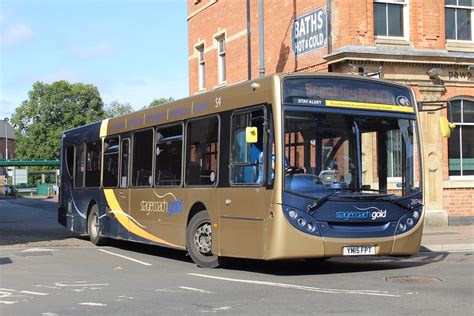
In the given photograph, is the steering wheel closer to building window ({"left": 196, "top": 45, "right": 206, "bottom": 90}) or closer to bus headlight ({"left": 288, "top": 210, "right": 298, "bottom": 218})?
bus headlight ({"left": 288, "top": 210, "right": 298, "bottom": 218})

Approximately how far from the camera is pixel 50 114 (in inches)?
3376

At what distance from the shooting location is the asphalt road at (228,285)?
7254mm

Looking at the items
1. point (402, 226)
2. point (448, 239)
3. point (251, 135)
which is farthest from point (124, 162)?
point (448, 239)

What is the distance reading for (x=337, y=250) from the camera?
9570 millimetres

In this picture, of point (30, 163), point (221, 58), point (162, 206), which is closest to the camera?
point (162, 206)

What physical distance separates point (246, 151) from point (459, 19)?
48.3 feet

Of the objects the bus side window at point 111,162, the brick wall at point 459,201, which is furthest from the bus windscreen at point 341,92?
the brick wall at point 459,201

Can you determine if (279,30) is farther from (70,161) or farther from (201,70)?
(70,161)

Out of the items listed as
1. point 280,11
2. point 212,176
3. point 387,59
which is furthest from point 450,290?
point 280,11

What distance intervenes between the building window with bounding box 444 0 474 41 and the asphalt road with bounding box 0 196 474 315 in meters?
10.3

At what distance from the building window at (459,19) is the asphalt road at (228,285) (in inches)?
406

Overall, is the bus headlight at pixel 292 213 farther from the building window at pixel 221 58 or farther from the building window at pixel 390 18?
the building window at pixel 221 58

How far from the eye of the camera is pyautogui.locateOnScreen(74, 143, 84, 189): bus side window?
55.1 feet

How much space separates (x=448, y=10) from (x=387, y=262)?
1250 cm
